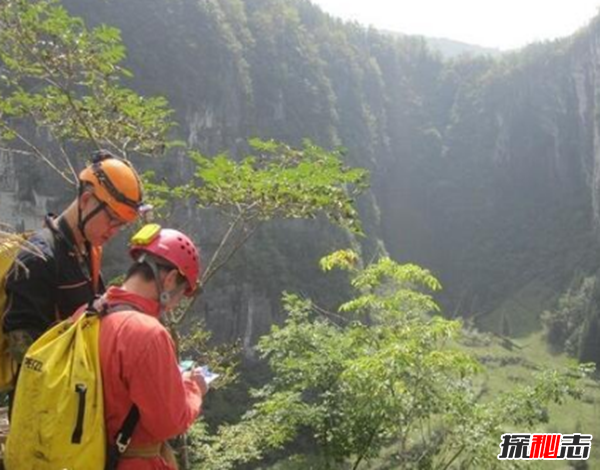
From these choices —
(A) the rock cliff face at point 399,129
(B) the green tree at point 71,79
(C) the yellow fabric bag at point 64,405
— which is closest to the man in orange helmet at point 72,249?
(C) the yellow fabric bag at point 64,405

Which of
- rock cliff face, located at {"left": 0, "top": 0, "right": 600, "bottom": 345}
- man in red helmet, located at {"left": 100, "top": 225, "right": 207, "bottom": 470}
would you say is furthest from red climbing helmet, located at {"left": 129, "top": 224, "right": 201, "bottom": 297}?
rock cliff face, located at {"left": 0, "top": 0, "right": 600, "bottom": 345}

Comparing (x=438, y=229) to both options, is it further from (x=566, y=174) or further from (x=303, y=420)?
(x=303, y=420)

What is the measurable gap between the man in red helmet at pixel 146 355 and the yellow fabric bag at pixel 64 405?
0.05 m

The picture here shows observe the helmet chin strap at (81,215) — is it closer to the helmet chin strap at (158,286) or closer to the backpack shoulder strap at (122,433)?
the helmet chin strap at (158,286)

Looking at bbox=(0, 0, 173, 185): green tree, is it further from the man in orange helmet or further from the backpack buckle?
the backpack buckle

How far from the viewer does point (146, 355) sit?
6.07 feet

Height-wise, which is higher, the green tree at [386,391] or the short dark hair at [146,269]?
the short dark hair at [146,269]

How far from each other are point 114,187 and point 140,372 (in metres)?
0.94

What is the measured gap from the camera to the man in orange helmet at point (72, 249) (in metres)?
2.34

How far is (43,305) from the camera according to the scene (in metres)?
2.38

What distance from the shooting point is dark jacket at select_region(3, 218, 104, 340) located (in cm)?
232

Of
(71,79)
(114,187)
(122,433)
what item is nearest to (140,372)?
(122,433)

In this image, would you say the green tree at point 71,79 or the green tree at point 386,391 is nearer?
the green tree at point 71,79

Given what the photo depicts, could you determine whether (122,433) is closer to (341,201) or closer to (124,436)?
(124,436)
